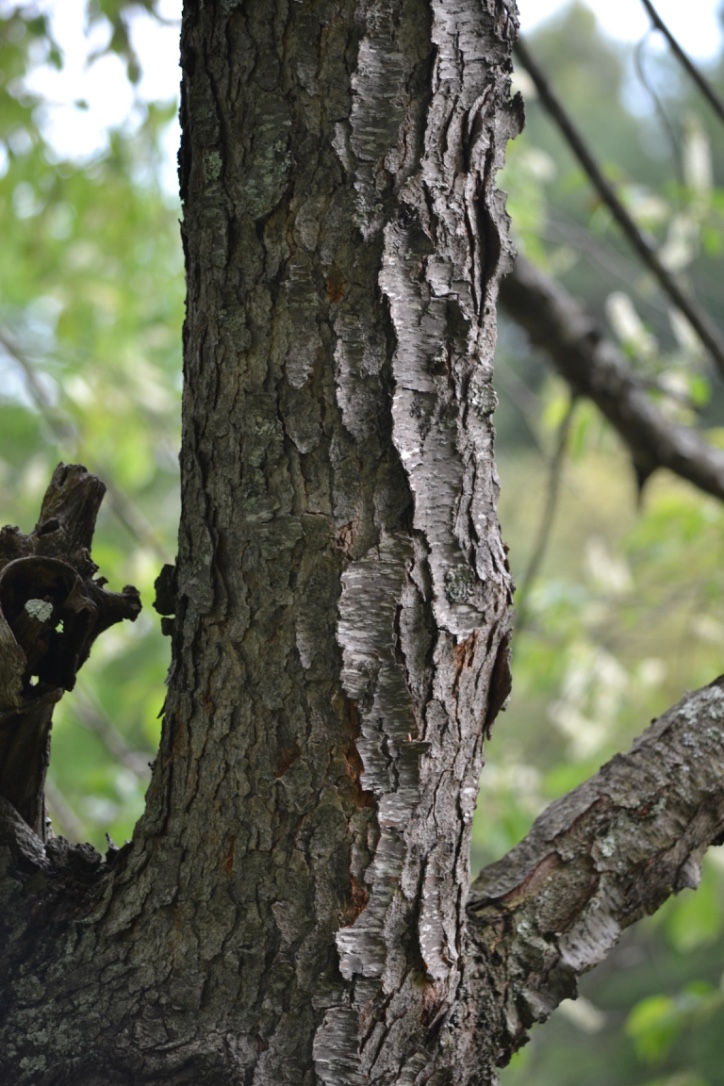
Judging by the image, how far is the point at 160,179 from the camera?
2059mm

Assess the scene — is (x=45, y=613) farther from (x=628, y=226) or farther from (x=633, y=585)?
(x=633, y=585)

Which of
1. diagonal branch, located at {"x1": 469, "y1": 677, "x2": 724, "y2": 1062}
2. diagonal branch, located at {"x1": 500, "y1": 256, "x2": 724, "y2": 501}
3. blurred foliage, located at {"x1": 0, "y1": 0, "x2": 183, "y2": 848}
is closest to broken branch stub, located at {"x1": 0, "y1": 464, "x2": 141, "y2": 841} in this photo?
diagonal branch, located at {"x1": 469, "y1": 677, "x2": 724, "y2": 1062}

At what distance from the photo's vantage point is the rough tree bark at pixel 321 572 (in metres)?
0.64

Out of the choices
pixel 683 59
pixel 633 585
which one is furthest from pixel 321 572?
pixel 633 585

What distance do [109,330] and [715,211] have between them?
5.01ft

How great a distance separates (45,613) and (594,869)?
0.46 m

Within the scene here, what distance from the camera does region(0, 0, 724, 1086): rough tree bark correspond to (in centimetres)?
64

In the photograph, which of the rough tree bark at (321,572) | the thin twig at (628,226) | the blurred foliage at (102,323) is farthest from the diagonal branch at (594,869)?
the blurred foliage at (102,323)

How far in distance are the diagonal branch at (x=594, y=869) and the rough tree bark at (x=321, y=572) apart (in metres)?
0.09

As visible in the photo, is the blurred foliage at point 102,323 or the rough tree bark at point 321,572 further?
the blurred foliage at point 102,323

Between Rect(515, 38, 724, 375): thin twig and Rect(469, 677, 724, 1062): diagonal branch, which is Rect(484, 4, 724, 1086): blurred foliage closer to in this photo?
Rect(515, 38, 724, 375): thin twig

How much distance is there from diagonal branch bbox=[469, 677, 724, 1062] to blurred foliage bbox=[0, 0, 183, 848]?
855mm

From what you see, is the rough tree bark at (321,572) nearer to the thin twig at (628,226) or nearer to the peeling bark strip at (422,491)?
the peeling bark strip at (422,491)

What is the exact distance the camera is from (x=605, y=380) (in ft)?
5.08
